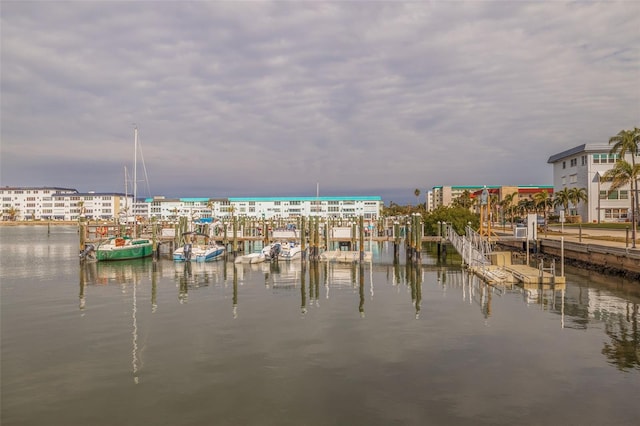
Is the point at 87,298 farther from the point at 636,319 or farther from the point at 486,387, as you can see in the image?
the point at 636,319

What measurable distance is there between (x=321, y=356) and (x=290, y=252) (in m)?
37.8

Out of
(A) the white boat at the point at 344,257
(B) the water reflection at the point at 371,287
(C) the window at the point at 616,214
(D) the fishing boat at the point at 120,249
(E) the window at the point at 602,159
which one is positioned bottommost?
(B) the water reflection at the point at 371,287

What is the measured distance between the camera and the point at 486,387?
16.1 m

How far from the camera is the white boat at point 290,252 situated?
5675 cm

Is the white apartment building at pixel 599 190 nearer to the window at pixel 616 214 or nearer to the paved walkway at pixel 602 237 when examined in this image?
the window at pixel 616 214

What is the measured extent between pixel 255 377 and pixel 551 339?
545 inches

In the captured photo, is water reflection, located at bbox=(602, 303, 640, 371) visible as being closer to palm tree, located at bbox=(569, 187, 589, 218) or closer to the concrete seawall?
the concrete seawall

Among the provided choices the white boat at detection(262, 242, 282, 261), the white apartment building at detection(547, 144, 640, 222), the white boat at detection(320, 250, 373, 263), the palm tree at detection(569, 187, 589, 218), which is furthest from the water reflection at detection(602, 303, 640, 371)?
the white apartment building at detection(547, 144, 640, 222)

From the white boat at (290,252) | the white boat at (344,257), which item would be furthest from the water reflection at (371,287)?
the white boat at (290,252)

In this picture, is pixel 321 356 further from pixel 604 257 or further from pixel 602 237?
pixel 602 237

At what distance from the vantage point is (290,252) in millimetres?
57094

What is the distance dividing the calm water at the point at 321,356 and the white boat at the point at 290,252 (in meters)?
19.5

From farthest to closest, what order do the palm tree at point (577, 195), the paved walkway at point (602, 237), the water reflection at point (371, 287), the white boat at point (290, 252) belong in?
the palm tree at point (577, 195), the white boat at point (290, 252), the paved walkway at point (602, 237), the water reflection at point (371, 287)

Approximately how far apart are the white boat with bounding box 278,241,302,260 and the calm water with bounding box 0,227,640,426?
1949 centimetres
